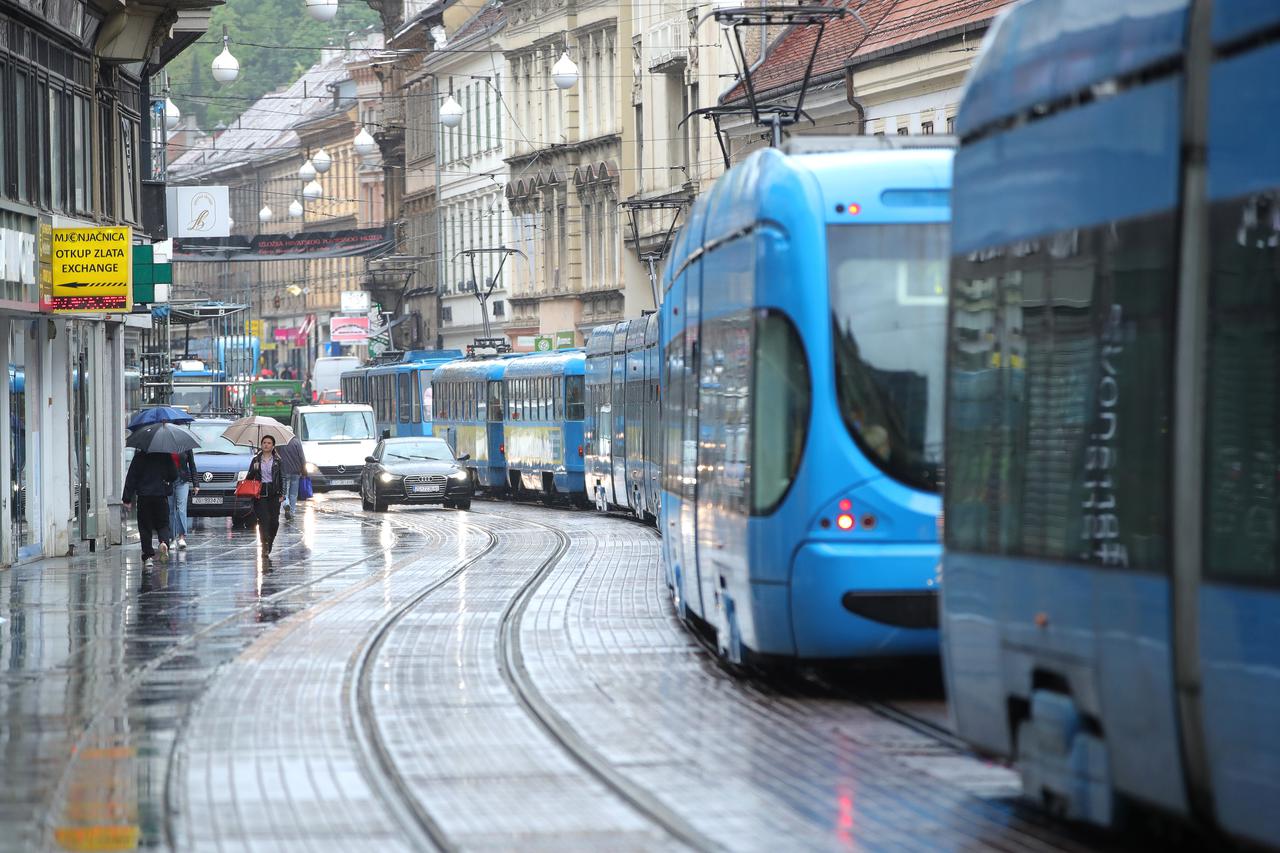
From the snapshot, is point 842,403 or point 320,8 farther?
point 320,8

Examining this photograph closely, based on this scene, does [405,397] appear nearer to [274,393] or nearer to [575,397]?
[575,397]

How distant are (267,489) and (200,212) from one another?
72.2 ft

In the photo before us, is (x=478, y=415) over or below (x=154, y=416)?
below

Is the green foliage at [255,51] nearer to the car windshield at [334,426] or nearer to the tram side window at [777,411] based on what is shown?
the car windshield at [334,426]

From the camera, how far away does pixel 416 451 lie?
49.0 meters

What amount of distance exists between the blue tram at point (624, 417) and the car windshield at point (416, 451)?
3.34m

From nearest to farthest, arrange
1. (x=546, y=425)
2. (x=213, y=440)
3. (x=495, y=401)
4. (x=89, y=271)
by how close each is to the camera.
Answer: (x=89, y=271) < (x=213, y=440) < (x=546, y=425) < (x=495, y=401)

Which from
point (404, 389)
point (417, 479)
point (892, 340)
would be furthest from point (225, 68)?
point (892, 340)

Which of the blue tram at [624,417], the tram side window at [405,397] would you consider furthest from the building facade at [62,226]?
the tram side window at [405,397]

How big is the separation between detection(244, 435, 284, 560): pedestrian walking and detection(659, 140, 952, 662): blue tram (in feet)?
55.1

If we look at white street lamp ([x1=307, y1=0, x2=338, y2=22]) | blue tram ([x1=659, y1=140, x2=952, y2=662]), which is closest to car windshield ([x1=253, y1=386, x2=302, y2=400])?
white street lamp ([x1=307, y1=0, x2=338, y2=22])

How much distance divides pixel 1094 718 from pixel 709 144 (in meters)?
56.8

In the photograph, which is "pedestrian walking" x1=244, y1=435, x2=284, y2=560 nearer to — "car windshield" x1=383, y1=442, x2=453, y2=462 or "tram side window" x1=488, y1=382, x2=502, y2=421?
"car windshield" x1=383, y1=442, x2=453, y2=462

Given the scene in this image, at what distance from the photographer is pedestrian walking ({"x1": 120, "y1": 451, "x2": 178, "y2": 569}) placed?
29859 mm
